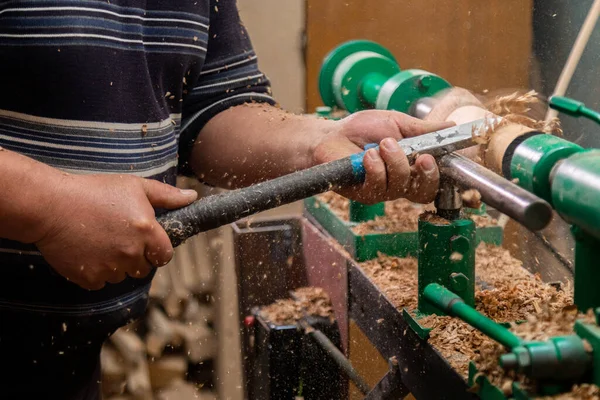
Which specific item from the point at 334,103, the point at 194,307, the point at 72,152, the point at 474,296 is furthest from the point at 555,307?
the point at 194,307

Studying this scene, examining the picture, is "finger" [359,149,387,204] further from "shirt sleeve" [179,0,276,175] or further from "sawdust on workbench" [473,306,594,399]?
"shirt sleeve" [179,0,276,175]

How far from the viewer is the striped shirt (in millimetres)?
852

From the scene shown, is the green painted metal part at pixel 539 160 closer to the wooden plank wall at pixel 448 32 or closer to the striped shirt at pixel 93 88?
the striped shirt at pixel 93 88

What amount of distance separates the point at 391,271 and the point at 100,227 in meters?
0.46

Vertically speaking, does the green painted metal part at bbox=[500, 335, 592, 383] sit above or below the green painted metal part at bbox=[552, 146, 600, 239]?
below

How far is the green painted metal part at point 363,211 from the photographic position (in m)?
1.17

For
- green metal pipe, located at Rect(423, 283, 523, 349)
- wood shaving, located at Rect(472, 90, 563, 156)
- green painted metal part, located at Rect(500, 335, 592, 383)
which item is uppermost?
wood shaving, located at Rect(472, 90, 563, 156)

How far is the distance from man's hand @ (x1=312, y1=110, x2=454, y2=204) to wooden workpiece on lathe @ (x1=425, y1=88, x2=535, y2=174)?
0.05 metres

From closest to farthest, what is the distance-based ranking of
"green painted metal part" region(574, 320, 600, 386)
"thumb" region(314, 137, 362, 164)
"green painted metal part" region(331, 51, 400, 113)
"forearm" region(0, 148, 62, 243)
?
"green painted metal part" region(574, 320, 600, 386)
"forearm" region(0, 148, 62, 243)
"thumb" region(314, 137, 362, 164)
"green painted metal part" region(331, 51, 400, 113)

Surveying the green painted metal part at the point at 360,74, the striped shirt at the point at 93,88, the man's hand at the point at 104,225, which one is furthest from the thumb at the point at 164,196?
the green painted metal part at the point at 360,74

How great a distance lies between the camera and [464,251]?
2.69 feet

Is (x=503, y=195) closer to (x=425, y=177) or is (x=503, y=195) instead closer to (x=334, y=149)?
(x=425, y=177)

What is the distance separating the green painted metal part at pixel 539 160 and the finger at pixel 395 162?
16 centimetres

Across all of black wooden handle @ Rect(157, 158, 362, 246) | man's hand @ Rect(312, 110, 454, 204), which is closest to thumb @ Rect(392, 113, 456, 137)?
man's hand @ Rect(312, 110, 454, 204)
